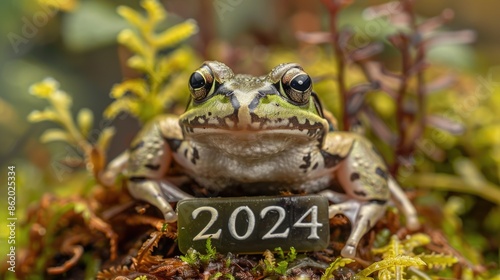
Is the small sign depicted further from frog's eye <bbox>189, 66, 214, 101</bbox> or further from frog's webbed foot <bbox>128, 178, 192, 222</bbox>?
frog's eye <bbox>189, 66, 214, 101</bbox>

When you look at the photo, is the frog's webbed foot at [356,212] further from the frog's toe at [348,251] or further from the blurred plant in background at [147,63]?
the blurred plant in background at [147,63]

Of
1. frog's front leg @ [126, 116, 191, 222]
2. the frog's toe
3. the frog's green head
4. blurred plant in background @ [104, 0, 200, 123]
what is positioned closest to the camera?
the frog's green head

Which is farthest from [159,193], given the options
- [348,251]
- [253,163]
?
[348,251]

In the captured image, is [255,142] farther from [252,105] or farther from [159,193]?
[159,193]

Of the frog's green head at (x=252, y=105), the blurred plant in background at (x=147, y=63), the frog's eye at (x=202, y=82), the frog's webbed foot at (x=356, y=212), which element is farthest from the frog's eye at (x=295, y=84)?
the blurred plant in background at (x=147, y=63)

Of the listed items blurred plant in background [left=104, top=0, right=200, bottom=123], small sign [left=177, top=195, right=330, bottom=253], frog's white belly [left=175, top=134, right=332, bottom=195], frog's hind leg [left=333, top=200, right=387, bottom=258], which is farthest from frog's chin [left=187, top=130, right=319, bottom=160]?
blurred plant in background [left=104, top=0, right=200, bottom=123]

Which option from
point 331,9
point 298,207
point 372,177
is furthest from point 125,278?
point 331,9
